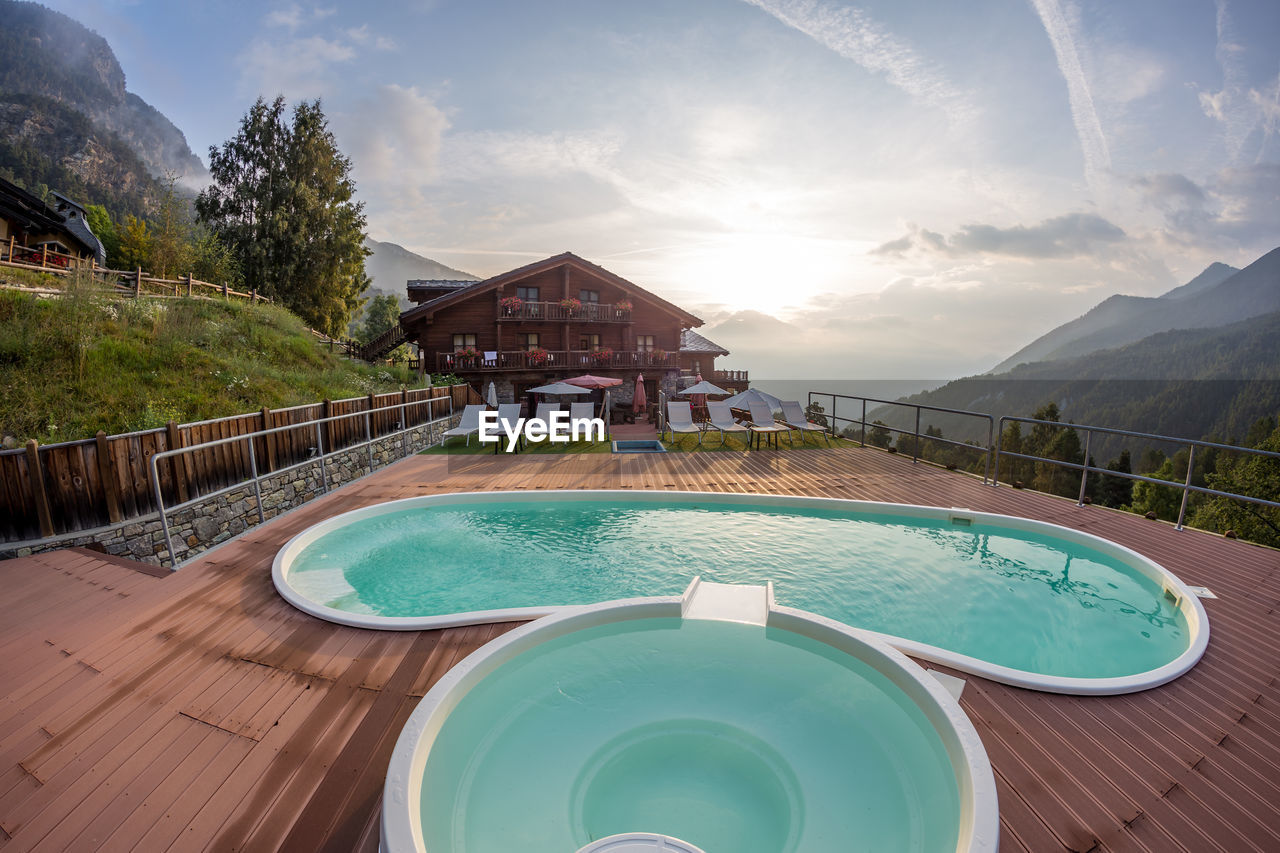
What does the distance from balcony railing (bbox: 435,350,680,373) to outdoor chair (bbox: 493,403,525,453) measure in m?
9.47

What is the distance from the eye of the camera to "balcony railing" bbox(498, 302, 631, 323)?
23.4 meters

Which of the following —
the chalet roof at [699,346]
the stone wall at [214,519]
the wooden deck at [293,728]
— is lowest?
the stone wall at [214,519]

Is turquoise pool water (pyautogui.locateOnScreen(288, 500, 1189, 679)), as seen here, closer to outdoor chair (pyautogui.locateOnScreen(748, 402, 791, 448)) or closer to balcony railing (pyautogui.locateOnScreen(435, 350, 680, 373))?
outdoor chair (pyautogui.locateOnScreen(748, 402, 791, 448))

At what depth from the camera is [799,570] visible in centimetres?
577

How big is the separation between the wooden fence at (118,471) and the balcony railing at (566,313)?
14.8 m

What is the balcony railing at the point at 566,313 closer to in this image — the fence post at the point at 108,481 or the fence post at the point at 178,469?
the fence post at the point at 178,469

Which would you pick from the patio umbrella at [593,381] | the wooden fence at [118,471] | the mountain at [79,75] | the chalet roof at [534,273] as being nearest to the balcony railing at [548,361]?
the chalet roof at [534,273]

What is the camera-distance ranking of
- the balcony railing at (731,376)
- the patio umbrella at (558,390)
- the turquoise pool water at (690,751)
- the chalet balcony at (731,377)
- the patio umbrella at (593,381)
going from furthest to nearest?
the balcony railing at (731,376) < the chalet balcony at (731,377) < the patio umbrella at (593,381) < the patio umbrella at (558,390) < the turquoise pool water at (690,751)

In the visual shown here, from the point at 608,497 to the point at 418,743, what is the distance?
545 centimetres

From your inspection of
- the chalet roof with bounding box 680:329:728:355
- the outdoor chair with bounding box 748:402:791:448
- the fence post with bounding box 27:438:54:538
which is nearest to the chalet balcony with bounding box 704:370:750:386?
the chalet roof with bounding box 680:329:728:355

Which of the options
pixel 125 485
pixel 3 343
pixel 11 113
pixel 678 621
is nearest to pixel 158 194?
pixel 11 113

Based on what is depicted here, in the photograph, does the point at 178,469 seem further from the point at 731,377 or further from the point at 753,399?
the point at 731,377

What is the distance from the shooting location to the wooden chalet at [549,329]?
22219 millimetres

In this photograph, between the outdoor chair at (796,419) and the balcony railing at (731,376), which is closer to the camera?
the outdoor chair at (796,419)
